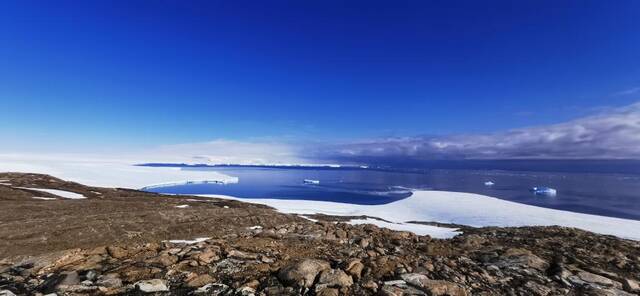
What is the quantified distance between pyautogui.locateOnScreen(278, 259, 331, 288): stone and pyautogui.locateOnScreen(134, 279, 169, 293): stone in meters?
1.94

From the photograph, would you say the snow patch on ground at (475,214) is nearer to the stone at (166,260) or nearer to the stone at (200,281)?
the stone at (166,260)

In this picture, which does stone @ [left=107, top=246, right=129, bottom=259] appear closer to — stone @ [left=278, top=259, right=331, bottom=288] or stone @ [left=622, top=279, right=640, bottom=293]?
stone @ [left=278, top=259, right=331, bottom=288]

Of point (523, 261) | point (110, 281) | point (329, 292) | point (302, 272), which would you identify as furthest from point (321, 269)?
point (523, 261)

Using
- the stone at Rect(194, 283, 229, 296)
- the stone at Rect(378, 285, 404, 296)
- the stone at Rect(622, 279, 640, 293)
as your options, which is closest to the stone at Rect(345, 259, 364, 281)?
the stone at Rect(378, 285, 404, 296)

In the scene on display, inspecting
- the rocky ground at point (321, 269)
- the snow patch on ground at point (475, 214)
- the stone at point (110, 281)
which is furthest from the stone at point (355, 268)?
the snow patch on ground at point (475, 214)

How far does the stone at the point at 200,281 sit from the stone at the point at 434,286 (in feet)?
11.6

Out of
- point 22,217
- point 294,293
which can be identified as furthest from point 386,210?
point 294,293

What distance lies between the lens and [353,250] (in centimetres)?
834

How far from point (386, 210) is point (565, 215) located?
632 inches

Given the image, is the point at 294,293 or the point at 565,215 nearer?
the point at 294,293

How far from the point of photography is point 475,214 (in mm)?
32250

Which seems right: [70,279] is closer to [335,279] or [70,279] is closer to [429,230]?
[335,279]

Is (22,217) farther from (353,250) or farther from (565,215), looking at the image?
(565,215)

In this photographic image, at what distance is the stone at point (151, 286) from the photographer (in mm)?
5496
